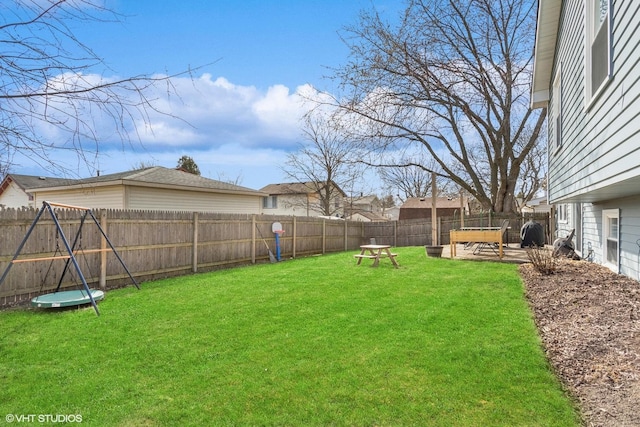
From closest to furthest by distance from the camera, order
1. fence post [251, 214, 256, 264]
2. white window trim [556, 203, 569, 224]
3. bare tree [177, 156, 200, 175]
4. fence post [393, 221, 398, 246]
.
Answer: fence post [251, 214, 256, 264]
white window trim [556, 203, 569, 224]
fence post [393, 221, 398, 246]
bare tree [177, 156, 200, 175]

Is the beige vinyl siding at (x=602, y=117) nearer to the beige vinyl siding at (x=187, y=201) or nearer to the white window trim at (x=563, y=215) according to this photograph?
the white window trim at (x=563, y=215)

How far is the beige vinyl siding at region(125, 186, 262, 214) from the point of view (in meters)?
13.3

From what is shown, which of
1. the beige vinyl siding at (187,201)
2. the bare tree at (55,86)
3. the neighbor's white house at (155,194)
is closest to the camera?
the bare tree at (55,86)

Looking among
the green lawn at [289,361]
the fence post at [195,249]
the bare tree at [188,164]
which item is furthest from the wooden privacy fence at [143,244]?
the bare tree at [188,164]

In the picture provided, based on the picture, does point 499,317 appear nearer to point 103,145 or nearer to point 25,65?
point 103,145

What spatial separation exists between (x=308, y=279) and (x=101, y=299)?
12.8 ft

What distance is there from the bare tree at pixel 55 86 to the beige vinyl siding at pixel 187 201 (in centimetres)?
1188

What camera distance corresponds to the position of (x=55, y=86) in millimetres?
2064

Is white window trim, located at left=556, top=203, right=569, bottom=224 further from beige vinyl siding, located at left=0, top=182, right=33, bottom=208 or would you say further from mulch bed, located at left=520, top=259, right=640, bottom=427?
beige vinyl siding, located at left=0, top=182, right=33, bottom=208

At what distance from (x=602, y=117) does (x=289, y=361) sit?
14.4 ft

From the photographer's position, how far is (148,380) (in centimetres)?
343

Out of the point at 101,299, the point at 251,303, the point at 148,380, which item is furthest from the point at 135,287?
the point at 148,380

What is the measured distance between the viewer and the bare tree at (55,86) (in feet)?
6.31

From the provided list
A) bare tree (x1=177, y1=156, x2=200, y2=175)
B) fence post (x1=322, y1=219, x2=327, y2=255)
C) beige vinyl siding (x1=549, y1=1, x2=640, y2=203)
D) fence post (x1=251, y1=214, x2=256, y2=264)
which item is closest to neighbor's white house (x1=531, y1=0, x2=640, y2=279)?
beige vinyl siding (x1=549, y1=1, x2=640, y2=203)
